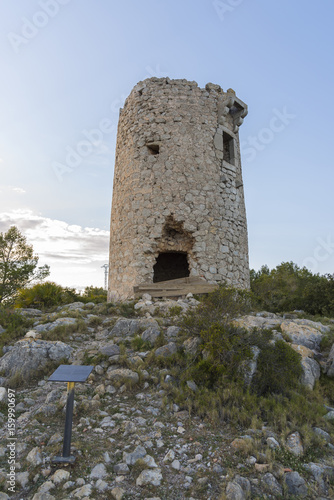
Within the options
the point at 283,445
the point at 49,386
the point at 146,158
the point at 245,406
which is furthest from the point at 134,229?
the point at 283,445

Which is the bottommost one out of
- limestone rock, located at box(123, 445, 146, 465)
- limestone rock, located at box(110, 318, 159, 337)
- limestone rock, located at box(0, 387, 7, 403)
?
limestone rock, located at box(123, 445, 146, 465)

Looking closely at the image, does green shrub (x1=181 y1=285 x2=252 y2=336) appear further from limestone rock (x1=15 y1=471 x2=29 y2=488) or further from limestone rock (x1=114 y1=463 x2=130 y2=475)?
limestone rock (x1=15 y1=471 x2=29 y2=488)

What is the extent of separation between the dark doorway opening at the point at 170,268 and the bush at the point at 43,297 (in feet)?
10.8

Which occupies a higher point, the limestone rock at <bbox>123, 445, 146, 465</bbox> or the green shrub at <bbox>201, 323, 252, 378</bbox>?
the green shrub at <bbox>201, 323, 252, 378</bbox>

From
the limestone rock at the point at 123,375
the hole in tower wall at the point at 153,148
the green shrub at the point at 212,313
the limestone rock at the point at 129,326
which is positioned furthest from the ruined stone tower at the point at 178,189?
the limestone rock at the point at 123,375

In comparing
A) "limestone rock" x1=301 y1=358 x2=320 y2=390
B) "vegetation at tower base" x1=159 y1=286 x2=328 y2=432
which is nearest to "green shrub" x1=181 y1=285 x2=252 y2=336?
"vegetation at tower base" x1=159 y1=286 x2=328 y2=432

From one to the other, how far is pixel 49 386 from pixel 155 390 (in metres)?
1.31

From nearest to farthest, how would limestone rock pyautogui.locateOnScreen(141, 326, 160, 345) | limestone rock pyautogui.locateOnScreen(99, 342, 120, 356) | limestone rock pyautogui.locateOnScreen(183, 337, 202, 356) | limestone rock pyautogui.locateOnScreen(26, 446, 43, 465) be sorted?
1. limestone rock pyautogui.locateOnScreen(26, 446, 43, 465)
2. limestone rock pyautogui.locateOnScreen(183, 337, 202, 356)
3. limestone rock pyautogui.locateOnScreen(99, 342, 120, 356)
4. limestone rock pyautogui.locateOnScreen(141, 326, 160, 345)

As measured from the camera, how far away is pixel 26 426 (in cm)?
302

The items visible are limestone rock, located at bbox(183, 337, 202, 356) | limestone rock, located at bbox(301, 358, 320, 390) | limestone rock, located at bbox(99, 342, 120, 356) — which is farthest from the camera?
limestone rock, located at bbox(99, 342, 120, 356)

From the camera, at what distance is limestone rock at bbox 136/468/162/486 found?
93.0 inches

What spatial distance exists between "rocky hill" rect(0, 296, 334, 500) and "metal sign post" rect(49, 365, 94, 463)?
8 centimetres

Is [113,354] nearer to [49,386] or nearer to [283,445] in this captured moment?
[49,386]

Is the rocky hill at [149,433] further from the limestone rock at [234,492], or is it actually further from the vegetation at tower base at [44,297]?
the vegetation at tower base at [44,297]
